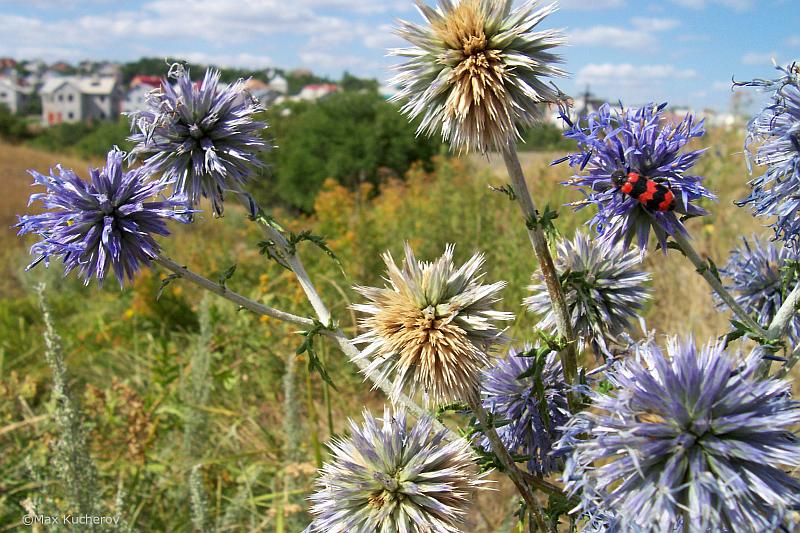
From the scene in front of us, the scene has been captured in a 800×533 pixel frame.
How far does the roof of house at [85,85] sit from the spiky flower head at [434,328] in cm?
9739

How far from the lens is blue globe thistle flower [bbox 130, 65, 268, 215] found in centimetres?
168

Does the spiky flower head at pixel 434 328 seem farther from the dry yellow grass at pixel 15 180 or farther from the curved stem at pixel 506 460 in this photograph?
the dry yellow grass at pixel 15 180

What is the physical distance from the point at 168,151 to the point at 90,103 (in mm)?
98082

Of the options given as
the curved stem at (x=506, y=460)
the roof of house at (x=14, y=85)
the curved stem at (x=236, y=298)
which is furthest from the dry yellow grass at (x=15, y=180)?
the roof of house at (x=14, y=85)

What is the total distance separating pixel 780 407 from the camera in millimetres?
1029

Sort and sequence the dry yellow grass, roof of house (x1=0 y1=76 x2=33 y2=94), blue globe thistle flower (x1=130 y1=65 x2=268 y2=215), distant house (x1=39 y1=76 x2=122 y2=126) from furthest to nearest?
roof of house (x1=0 y1=76 x2=33 y2=94) → distant house (x1=39 y1=76 x2=122 y2=126) → the dry yellow grass → blue globe thistle flower (x1=130 y1=65 x2=268 y2=215)

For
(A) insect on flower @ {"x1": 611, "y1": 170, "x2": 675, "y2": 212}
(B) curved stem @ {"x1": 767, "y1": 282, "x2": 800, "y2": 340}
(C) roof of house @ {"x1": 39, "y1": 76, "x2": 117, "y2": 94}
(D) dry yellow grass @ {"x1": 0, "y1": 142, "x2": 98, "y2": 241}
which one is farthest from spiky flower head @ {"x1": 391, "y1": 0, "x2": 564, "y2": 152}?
(C) roof of house @ {"x1": 39, "y1": 76, "x2": 117, "y2": 94}

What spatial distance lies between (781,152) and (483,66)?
2.17 ft

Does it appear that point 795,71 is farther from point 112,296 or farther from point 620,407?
point 112,296

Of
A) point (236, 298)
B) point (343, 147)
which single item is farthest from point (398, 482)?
point (343, 147)

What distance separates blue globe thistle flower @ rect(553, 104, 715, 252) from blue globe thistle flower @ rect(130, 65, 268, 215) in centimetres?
89

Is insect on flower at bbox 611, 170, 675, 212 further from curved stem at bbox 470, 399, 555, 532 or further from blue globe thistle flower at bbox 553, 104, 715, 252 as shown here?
curved stem at bbox 470, 399, 555, 532

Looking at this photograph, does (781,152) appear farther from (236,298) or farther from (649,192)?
(236,298)

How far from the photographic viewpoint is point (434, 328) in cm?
130
